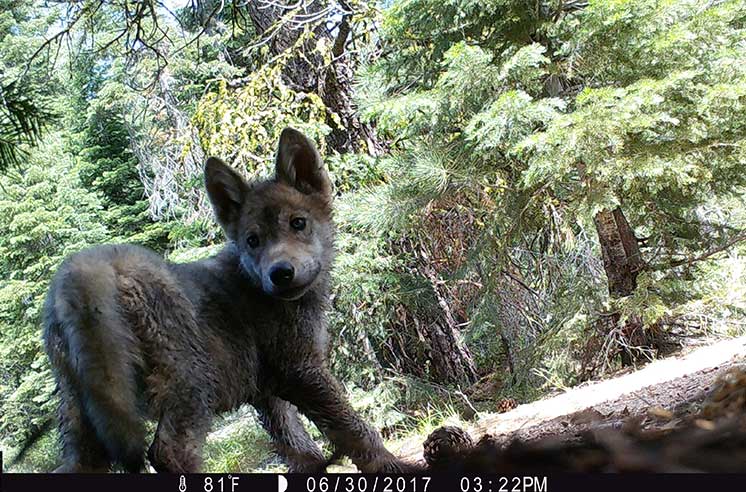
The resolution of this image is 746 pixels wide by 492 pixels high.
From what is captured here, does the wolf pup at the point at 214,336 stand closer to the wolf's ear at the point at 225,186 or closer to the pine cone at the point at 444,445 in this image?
the wolf's ear at the point at 225,186

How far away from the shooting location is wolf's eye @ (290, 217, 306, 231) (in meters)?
1.78

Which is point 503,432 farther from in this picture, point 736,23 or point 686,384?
point 736,23

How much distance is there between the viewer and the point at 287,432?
1739 millimetres

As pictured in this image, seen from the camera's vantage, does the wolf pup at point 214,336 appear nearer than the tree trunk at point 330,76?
Yes

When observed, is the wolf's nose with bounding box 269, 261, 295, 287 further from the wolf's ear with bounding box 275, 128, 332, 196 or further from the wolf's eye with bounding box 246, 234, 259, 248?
the wolf's ear with bounding box 275, 128, 332, 196

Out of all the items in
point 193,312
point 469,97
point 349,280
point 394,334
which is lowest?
point 394,334

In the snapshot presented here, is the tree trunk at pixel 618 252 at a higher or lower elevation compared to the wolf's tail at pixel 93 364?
lower

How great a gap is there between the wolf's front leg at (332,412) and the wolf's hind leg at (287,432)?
7cm

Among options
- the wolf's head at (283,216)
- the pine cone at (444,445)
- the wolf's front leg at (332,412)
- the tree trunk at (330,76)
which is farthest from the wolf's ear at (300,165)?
the tree trunk at (330,76)

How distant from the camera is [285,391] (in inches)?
67.4

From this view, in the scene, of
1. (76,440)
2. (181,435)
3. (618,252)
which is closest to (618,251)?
(618,252)

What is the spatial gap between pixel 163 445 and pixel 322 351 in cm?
51

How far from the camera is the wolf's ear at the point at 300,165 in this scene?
6.00 ft

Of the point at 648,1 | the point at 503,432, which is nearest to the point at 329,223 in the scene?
the point at 503,432
